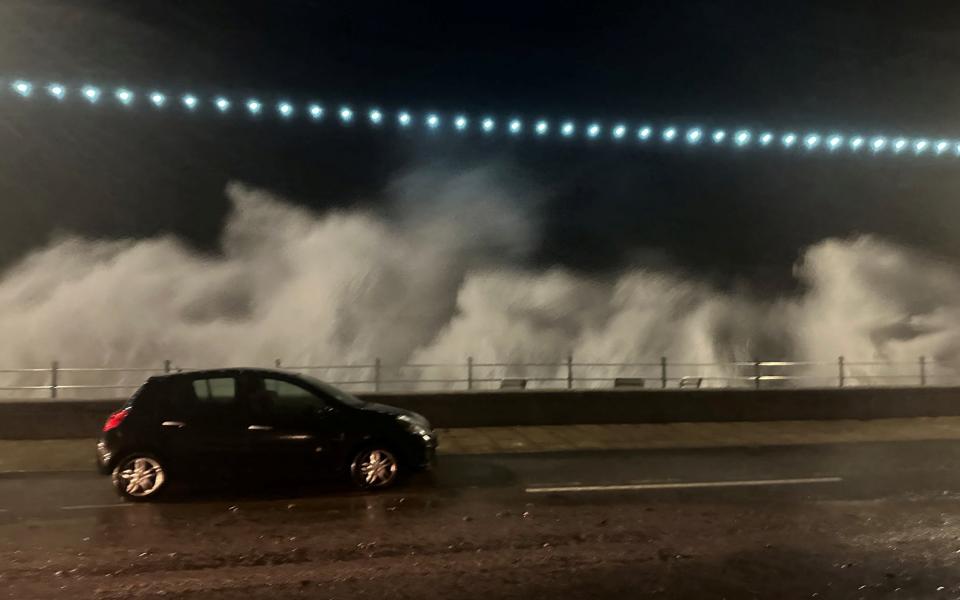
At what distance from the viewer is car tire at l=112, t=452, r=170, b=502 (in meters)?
8.23

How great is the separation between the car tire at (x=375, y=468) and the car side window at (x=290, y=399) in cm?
77

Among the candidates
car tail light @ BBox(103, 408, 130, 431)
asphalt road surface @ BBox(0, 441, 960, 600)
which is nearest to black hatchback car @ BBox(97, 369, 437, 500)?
car tail light @ BBox(103, 408, 130, 431)

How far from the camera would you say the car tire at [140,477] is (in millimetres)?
8234

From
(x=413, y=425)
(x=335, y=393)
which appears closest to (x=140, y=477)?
(x=335, y=393)

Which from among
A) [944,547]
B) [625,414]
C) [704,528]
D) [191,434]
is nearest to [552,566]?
[704,528]

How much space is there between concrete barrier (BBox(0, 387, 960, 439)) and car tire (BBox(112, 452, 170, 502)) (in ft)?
15.6

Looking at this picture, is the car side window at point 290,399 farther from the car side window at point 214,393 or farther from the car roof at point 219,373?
the car side window at point 214,393

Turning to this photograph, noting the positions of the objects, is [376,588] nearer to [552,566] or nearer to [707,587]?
[552,566]

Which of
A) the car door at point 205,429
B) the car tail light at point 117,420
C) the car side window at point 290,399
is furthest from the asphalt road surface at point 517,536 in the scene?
the car side window at point 290,399

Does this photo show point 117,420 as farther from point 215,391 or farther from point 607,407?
point 607,407

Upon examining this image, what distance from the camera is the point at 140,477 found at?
8.26 meters

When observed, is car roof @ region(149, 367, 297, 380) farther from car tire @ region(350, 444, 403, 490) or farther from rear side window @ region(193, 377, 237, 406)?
car tire @ region(350, 444, 403, 490)

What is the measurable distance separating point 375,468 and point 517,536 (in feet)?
8.24

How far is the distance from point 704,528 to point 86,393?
20.4 metres
